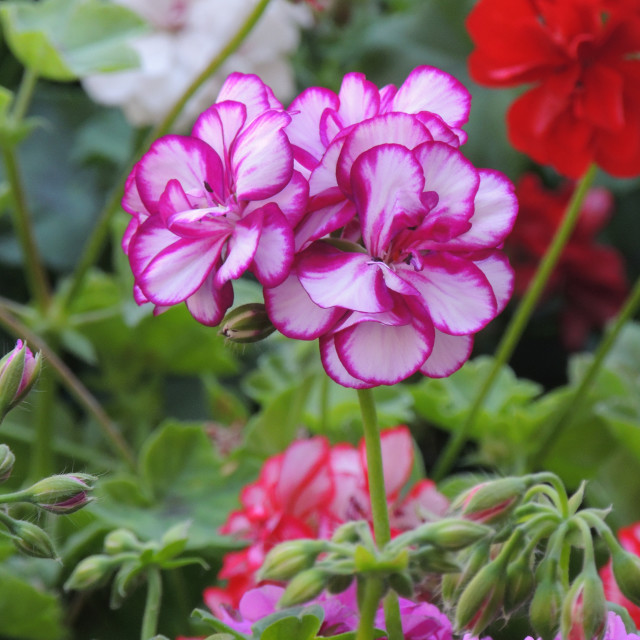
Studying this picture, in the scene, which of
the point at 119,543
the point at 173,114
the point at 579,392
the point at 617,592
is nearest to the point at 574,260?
the point at 579,392

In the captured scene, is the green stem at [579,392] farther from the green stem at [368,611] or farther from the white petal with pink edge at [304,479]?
the green stem at [368,611]

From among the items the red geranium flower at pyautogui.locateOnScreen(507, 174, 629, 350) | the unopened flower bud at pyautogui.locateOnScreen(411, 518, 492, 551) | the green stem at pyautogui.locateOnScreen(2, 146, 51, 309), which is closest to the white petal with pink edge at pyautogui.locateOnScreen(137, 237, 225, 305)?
the unopened flower bud at pyautogui.locateOnScreen(411, 518, 492, 551)

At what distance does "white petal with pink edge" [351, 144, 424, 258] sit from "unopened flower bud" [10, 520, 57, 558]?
13 cm

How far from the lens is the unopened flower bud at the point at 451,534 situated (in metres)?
0.30

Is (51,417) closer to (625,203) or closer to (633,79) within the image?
(633,79)

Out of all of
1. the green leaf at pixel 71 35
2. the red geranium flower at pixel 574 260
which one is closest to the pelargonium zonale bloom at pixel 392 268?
the green leaf at pixel 71 35

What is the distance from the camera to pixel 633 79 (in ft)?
1.90

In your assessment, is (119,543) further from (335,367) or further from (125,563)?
(335,367)

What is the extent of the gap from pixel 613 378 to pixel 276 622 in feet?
1.65

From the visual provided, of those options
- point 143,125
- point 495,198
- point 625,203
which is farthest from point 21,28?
point 625,203

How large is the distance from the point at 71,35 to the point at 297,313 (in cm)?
54

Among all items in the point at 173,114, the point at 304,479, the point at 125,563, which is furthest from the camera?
the point at 173,114

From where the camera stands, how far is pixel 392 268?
30 cm

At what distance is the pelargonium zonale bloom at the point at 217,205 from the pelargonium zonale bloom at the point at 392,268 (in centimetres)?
1
